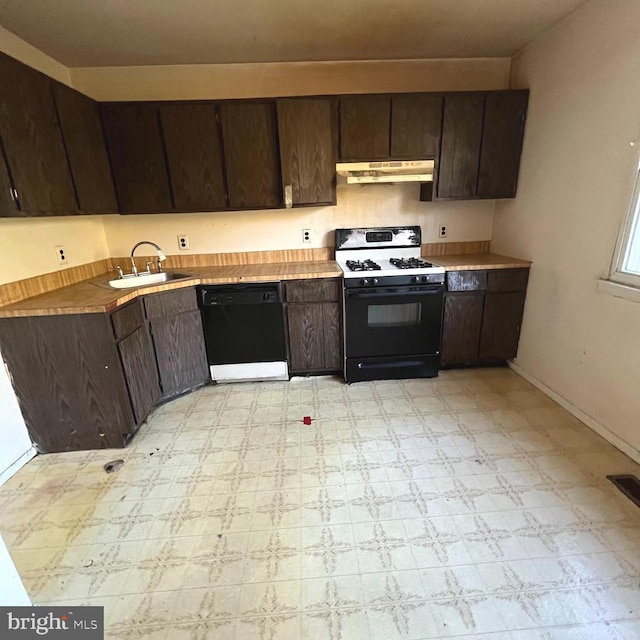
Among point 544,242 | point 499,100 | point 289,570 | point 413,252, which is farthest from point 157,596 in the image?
point 499,100

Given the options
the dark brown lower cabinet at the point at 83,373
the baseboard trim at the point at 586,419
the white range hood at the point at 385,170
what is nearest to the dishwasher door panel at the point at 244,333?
the dark brown lower cabinet at the point at 83,373

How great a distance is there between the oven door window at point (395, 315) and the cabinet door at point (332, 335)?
249 mm

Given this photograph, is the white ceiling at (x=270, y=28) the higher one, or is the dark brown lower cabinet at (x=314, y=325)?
the white ceiling at (x=270, y=28)

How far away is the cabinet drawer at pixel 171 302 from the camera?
7.70ft

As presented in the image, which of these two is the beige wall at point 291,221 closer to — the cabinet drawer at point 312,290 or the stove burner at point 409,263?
the stove burner at point 409,263

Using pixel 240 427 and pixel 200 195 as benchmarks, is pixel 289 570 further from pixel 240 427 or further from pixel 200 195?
pixel 200 195

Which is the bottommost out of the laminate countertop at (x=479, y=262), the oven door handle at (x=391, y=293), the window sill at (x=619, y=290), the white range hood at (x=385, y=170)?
the oven door handle at (x=391, y=293)

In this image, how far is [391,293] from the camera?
8.50 feet

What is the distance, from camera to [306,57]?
104 inches

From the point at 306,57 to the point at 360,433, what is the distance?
2.79m

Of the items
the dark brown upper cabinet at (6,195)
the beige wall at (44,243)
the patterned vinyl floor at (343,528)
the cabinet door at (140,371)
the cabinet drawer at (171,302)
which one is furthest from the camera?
the cabinet drawer at (171,302)

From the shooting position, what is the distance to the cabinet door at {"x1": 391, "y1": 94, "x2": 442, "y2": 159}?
8.37ft

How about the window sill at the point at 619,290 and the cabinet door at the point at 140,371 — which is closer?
the window sill at the point at 619,290

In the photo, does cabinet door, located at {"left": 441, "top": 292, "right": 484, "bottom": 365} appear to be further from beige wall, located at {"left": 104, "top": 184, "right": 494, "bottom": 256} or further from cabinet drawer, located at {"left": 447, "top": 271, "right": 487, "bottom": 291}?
beige wall, located at {"left": 104, "top": 184, "right": 494, "bottom": 256}
